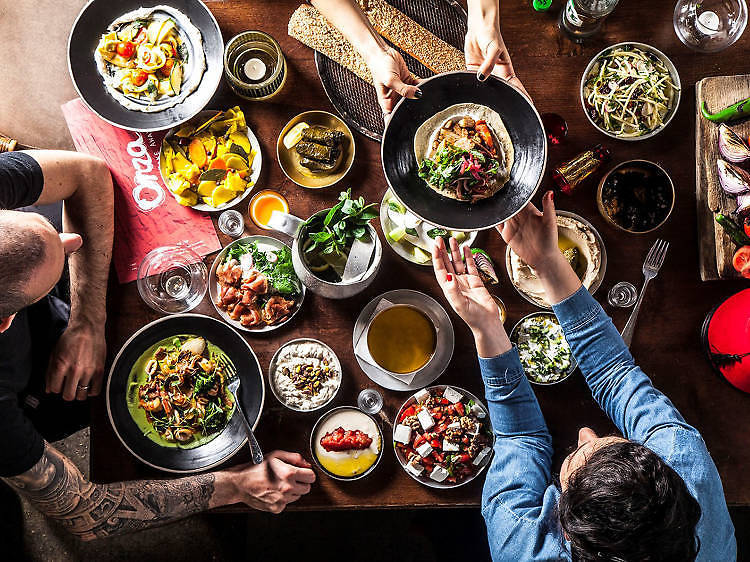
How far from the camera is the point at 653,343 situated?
2467mm

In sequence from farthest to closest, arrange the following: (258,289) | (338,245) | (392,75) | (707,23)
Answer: (707,23), (258,289), (338,245), (392,75)

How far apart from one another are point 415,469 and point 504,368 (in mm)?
576

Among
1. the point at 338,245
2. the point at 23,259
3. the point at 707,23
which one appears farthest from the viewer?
the point at 707,23

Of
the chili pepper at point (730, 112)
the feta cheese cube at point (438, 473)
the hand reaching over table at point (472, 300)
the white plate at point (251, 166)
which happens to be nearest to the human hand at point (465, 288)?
the hand reaching over table at point (472, 300)

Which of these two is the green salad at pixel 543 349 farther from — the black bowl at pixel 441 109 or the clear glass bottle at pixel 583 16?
the clear glass bottle at pixel 583 16

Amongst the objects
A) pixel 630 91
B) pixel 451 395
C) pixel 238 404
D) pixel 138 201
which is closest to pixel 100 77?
pixel 138 201

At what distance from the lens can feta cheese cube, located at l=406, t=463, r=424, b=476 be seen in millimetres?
2354

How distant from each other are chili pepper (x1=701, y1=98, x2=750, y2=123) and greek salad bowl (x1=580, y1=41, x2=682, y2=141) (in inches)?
5.3

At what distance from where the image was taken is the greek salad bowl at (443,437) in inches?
92.7

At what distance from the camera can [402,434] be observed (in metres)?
2.36

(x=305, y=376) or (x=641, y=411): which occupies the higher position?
(x=641, y=411)

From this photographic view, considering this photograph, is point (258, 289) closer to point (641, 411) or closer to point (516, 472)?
point (516, 472)

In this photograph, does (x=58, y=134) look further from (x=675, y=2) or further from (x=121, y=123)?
(x=675, y=2)

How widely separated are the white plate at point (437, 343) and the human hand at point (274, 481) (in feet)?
1.58
